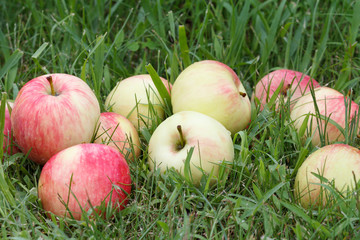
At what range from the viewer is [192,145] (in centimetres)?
212

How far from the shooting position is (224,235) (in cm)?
177

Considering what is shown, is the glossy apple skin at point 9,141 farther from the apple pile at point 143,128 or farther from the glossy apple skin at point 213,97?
the glossy apple skin at point 213,97

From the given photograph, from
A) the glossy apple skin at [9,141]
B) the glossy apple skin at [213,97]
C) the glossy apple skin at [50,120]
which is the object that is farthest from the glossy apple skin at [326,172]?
the glossy apple skin at [9,141]

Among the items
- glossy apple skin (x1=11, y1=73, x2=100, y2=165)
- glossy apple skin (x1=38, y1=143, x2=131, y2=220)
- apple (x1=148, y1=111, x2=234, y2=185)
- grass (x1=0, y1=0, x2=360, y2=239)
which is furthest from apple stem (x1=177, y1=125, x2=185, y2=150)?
glossy apple skin (x1=11, y1=73, x2=100, y2=165)

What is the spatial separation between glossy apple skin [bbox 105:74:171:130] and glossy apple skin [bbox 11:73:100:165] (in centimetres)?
33

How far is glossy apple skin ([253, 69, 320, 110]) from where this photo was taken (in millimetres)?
2643

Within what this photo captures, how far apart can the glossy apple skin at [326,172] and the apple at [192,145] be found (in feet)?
1.06

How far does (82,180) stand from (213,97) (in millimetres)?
728

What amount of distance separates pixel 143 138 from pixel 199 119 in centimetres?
38

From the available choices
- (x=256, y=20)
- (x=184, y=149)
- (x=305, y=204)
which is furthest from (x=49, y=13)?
(x=305, y=204)

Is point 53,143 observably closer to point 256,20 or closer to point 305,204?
point 305,204

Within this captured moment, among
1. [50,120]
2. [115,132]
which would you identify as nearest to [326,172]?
[115,132]

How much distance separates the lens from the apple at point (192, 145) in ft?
6.88

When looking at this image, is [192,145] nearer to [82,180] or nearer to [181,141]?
[181,141]
